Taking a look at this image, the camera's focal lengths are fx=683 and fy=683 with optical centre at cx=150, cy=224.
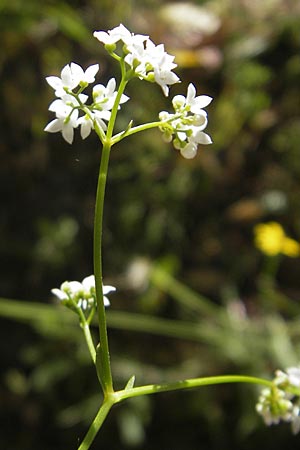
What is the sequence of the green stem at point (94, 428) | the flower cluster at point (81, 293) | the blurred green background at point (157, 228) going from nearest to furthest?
the green stem at point (94, 428) → the flower cluster at point (81, 293) → the blurred green background at point (157, 228)

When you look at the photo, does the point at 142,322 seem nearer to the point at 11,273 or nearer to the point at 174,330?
the point at 174,330

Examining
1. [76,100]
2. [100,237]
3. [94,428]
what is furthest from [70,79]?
[94,428]

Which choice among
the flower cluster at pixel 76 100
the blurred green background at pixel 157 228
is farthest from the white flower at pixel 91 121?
the blurred green background at pixel 157 228

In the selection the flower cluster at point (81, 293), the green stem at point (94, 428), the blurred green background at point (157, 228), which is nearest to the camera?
the green stem at point (94, 428)

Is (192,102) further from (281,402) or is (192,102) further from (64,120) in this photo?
(281,402)

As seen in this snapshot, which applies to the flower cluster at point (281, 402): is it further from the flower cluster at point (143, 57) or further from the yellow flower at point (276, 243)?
the yellow flower at point (276, 243)

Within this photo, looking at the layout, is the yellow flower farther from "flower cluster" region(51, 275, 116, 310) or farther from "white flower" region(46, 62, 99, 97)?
"white flower" region(46, 62, 99, 97)

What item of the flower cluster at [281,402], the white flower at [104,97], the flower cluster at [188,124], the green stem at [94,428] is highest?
the white flower at [104,97]

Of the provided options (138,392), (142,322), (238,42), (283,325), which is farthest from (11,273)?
(138,392)
